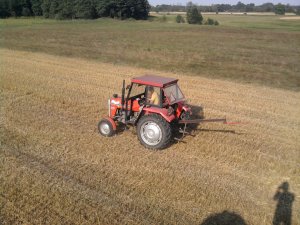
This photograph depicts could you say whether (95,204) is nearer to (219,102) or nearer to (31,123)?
(31,123)

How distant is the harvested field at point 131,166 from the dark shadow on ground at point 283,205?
0.28ft

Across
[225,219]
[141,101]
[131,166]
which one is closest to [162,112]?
[141,101]

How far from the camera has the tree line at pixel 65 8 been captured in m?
64.8

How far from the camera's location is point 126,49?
27.0 meters

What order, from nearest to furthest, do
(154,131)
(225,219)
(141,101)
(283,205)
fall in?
(225,219) < (283,205) < (154,131) < (141,101)

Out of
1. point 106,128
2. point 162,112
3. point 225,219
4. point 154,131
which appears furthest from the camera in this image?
point 106,128

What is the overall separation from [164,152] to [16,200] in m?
3.54

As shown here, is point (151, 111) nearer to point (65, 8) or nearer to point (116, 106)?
point (116, 106)

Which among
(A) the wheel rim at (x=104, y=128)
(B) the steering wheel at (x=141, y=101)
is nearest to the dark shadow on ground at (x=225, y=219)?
(B) the steering wheel at (x=141, y=101)

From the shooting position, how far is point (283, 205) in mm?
6430

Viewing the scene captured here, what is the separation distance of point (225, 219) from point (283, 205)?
1322mm

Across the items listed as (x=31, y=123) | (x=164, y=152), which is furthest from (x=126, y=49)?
(x=164, y=152)

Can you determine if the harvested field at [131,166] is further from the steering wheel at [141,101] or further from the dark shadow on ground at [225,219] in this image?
the steering wheel at [141,101]

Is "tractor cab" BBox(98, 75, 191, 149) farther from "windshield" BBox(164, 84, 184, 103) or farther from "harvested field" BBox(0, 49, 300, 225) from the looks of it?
"harvested field" BBox(0, 49, 300, 225)
